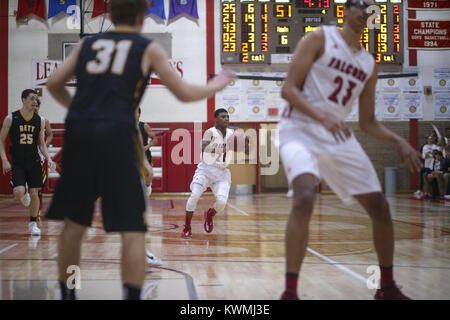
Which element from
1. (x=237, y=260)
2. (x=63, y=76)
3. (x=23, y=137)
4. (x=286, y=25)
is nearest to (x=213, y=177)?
(x=237, y=260)

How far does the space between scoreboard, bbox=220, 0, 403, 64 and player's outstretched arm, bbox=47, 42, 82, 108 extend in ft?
36.4

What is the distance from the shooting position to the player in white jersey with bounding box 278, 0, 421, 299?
2971mm

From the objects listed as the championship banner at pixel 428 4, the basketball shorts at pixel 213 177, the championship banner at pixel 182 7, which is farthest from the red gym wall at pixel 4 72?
the championship banner at pixel 428 4

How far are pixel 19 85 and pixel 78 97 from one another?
1555 cm

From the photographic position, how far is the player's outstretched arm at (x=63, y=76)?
2.73 metres

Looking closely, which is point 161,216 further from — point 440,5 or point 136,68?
point 440,5

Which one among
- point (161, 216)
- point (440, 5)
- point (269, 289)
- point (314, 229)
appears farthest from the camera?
point (440, 5)

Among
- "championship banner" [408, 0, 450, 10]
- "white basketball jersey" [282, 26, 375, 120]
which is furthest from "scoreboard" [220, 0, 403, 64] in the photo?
"white basketball jersey" [282, 26, 375, 120]

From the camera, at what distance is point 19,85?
16.9 m

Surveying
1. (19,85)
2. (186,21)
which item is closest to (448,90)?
(186,21)

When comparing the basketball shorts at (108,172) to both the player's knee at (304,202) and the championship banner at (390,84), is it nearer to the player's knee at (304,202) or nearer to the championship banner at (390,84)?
the player's knee at (304,202)

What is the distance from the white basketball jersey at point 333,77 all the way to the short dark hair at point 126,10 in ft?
3.63

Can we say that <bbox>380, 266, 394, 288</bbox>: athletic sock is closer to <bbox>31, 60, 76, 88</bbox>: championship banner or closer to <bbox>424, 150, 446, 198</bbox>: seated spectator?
<bbox>424, 150, 446, 198</bbox>: seated spectator

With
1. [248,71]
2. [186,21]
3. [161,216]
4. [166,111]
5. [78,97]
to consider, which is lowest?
[161,216]
